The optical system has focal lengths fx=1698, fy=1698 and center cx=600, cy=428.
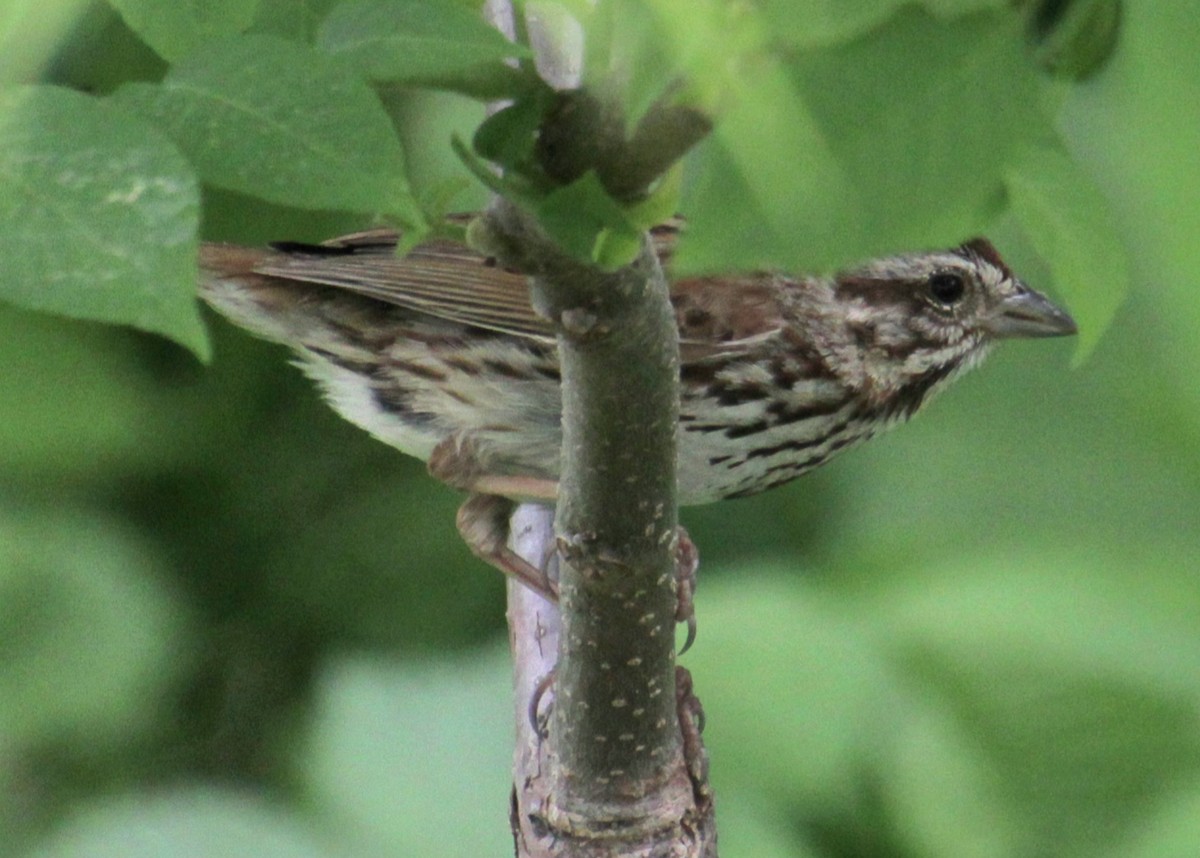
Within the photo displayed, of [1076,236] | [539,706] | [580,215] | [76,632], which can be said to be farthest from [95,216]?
[76,632]

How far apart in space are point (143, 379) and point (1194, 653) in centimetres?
153

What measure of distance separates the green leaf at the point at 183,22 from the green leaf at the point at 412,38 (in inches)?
1.2

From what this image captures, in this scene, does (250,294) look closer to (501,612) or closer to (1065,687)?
(501,612)

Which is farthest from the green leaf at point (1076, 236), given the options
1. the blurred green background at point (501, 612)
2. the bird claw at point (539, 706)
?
the blurred green background at point (501, 612)

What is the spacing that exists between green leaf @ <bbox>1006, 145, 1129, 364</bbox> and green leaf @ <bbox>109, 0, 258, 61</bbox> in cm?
27

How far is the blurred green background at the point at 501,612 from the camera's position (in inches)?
89.6

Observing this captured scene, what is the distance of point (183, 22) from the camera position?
0.58 metres

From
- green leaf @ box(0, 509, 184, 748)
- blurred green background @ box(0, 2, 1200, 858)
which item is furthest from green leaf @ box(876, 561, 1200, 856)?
green leaf @ box(0, 509, 184, 748)

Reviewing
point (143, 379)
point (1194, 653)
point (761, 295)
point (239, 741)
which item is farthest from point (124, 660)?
point (1194, 653)

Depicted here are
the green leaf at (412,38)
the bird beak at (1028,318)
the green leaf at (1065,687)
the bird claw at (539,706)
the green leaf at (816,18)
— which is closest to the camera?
the green leaf at (816,18)

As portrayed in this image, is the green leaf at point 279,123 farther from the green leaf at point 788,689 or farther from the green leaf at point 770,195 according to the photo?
the green leaf at point 788,689

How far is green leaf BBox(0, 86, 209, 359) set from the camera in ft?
1.63

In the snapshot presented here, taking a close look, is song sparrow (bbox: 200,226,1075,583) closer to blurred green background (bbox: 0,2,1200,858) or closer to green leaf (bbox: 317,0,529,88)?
blurred green background (bbox: 0,2,1200,858)

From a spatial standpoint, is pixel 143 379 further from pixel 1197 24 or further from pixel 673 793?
pixel 1197 24
